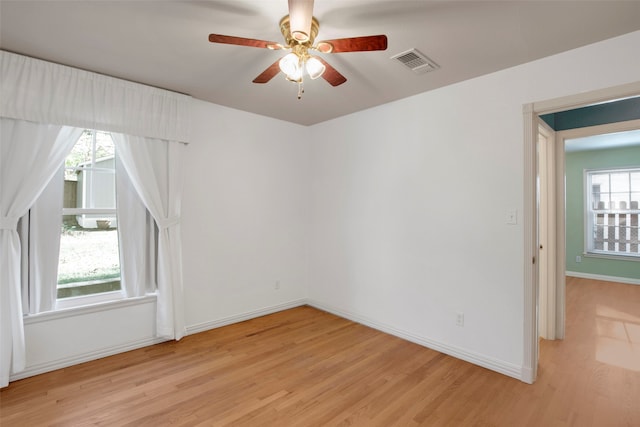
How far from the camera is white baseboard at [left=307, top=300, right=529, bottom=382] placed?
2594 millimetres

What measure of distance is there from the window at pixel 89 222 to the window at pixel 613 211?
26.8 ft

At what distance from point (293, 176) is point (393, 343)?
2511 millimetres

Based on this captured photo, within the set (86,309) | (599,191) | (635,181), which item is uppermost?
(635,181)

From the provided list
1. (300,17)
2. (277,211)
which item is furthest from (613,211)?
(300,17)

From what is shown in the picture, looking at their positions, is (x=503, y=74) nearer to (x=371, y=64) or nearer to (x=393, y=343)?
(x=371, y=64)

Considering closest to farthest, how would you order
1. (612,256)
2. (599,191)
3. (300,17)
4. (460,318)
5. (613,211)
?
1. (300,17)
2. (460,318)
3. (612,256)
4. (613,211)
5. (599,191)

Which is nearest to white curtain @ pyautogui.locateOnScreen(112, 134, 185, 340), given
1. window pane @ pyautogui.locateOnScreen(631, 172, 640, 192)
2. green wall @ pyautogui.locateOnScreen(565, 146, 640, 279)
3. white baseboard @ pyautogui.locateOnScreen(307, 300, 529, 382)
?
white baseboard @ pyautogui.locateOnScreen(307, 300, 529, 382)

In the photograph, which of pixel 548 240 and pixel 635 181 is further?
pixel 635 181

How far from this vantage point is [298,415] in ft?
6.93

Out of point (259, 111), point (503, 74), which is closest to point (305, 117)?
point (259, 111)

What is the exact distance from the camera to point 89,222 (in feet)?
9.69

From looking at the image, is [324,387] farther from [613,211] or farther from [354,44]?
[613,211]

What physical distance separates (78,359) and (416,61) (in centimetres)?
389

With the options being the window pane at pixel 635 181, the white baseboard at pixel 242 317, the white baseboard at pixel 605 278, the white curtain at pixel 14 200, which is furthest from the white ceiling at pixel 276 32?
the white baseboard at pixel 605 278
